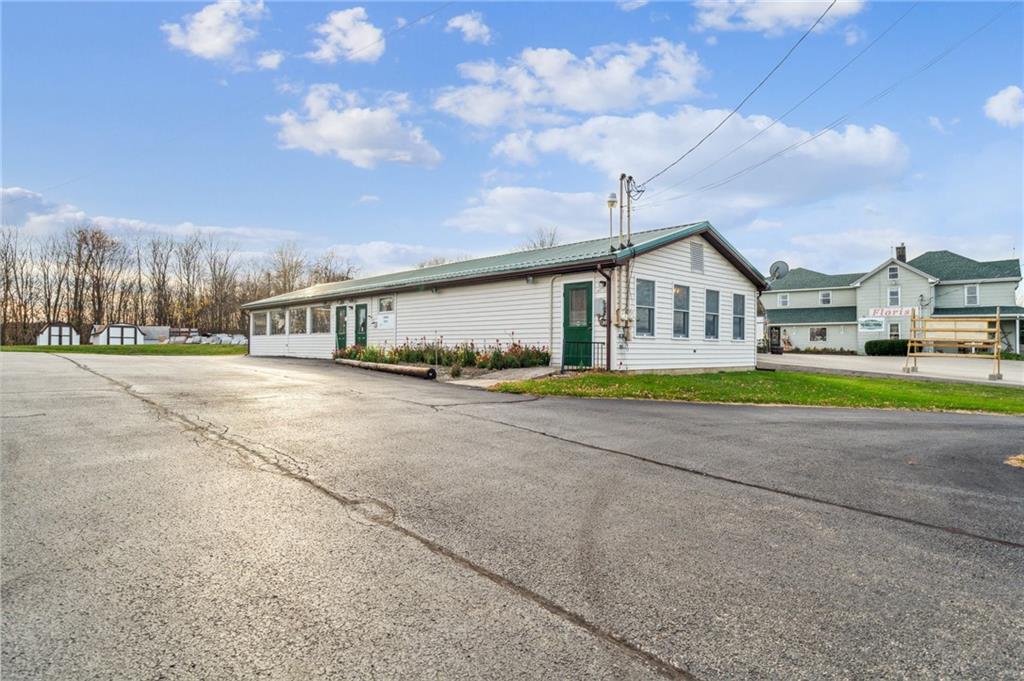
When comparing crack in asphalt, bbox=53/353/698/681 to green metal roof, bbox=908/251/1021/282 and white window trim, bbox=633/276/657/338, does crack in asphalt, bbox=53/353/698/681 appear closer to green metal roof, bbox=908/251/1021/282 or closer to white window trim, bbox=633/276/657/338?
white window trim, bbox=633/276/657/338

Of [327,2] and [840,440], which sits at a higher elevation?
[327,2]

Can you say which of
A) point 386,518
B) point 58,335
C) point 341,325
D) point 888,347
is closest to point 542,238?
point 888,347

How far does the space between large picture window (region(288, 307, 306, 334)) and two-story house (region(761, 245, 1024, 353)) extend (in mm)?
33993

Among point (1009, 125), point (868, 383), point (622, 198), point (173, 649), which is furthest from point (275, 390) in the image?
point (1009, 125)

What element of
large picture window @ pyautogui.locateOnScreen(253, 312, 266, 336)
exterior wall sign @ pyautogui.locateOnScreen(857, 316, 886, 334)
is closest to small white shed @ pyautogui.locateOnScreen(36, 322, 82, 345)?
large picture window @ pyautogui.locateOnScreen(253, 312, 266, 336)

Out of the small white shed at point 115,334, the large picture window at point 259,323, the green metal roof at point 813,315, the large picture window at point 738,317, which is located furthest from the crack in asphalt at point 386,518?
the small white shed at point 115,334

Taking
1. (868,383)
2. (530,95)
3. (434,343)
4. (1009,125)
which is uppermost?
(530,95)

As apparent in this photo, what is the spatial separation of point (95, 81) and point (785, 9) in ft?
58.9

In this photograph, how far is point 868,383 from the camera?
1580 centimetres

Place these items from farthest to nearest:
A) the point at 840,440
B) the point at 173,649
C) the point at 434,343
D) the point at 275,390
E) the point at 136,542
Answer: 1. the point at 434,343
2. the point at 275,390
3. the point at 840,440
4. the point at 136,542
5. the point at 173,649

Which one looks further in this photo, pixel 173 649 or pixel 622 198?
pixel 622 198

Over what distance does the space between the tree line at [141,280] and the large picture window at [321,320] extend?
85.4 ft

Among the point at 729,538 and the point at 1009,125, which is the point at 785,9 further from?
the point at 729,538

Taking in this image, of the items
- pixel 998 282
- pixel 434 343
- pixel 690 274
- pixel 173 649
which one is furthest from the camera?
pixel 998 282
